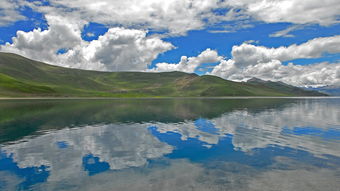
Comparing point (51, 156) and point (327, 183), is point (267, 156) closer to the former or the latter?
point (327, 183)

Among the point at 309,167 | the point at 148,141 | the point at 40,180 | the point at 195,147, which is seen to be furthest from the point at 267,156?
the point at 40,180

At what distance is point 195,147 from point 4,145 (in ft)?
106

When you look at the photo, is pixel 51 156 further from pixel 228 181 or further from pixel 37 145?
pixel 228 181

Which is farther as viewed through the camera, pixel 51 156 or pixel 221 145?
pixel 221 145

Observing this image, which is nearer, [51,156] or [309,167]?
[309,167]

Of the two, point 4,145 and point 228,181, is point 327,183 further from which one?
point 4,145

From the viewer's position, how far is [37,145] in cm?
3769

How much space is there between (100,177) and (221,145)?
22069 millimetres

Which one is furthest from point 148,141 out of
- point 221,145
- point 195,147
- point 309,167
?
point 309,167

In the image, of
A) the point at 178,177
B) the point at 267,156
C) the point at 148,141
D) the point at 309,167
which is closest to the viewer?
the point at 178,177

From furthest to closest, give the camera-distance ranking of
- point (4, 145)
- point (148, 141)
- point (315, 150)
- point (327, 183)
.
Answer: point (148, 141), point (4, 145), point (315, 150), point (327, 183)

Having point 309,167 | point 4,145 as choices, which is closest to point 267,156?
point 309,167

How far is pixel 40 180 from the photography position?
2266cm

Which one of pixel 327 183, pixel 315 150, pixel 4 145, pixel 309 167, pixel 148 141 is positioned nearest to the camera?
pixel 327 183
